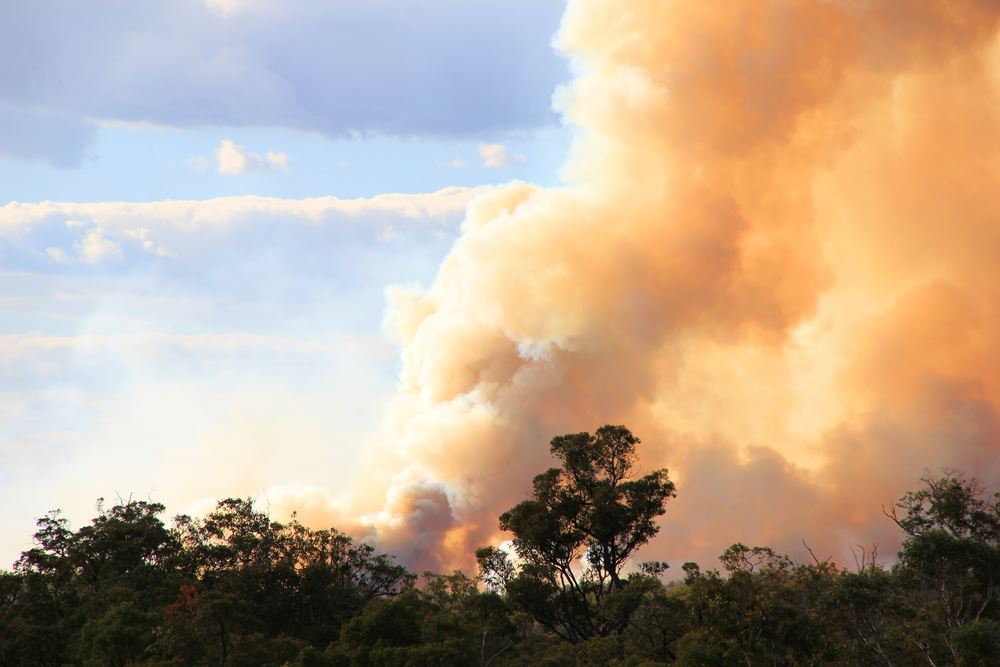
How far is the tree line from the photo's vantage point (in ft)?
151

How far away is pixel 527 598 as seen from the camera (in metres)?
62.2

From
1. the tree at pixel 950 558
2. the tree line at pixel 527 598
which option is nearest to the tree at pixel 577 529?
the tree line at pixel 527 598

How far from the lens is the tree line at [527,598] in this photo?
45969 mm

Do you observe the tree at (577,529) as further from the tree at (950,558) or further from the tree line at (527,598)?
the tree at (950,558)

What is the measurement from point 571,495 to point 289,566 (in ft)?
67.2

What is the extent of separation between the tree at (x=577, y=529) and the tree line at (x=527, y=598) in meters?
0.11

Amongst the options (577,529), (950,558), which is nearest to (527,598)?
(577,529)

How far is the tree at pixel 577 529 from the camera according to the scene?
63.2 meters

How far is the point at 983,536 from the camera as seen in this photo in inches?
1988

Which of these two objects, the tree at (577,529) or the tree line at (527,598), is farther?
the tree at (577,529)

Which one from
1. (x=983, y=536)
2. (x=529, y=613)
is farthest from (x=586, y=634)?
(x=983, y=536)

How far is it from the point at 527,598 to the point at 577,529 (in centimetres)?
524

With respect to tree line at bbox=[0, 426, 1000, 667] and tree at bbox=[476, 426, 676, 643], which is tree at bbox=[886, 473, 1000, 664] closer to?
tree line at bbox=[0, 426, 1000, 667]

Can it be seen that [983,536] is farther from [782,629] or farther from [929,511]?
[782,629]
